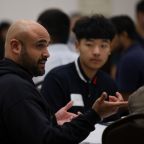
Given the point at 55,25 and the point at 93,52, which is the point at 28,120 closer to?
the point at 93,52

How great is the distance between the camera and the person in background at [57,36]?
4.28 metres

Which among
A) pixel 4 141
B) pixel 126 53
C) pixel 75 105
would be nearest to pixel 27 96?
→ pixel 4 141

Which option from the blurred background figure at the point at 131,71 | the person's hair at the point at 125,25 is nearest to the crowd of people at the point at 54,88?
the blurred background figure at the point at 131,71

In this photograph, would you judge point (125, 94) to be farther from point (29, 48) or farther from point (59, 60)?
point (29, 48)

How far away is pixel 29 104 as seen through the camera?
2.34 m

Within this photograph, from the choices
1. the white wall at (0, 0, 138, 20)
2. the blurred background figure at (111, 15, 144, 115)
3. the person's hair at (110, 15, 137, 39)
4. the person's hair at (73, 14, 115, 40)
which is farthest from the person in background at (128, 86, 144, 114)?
the white wall at (0, 0, 138, 20)

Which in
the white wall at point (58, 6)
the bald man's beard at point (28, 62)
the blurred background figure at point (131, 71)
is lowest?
the white wall at point (58, 6)

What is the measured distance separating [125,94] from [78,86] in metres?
0.88

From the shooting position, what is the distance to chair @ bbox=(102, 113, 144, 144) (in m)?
2.20

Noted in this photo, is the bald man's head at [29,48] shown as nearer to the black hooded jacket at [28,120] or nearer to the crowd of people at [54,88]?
the crowd of people at [54,88]

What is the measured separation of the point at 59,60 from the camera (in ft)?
14.0

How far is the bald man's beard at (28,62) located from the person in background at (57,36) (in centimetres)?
164

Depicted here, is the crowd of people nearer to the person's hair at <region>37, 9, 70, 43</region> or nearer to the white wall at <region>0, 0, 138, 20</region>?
the person's hair at <region>37, 9, 70, 43</region>

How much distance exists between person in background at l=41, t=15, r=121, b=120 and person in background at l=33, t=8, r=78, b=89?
1.53ft
